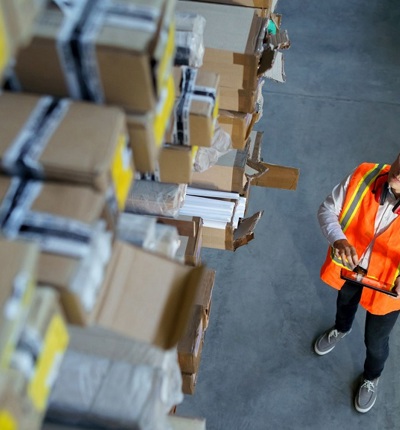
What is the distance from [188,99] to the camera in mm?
1797

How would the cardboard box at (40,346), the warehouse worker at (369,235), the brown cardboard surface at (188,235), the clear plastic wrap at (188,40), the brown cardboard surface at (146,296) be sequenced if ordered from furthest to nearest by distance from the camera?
the brown cardboard surface at (188,235) → the warehouse worker at (369,235) → the clear plastic wrap at (188,40) → the brown cardboard surface at (146,296) → the cardboard box at (40,346)

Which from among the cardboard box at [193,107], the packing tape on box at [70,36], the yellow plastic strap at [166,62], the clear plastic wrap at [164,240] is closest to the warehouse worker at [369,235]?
the cardboard box at [193,107]

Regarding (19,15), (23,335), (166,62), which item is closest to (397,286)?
(166,62)

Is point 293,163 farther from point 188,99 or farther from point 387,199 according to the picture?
point 188,99

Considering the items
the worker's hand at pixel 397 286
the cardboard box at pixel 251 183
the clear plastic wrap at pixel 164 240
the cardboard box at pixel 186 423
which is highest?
the clear plastic wrap at pixel 164 240

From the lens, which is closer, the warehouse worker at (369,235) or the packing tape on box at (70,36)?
the packing tape on box at (70,36)

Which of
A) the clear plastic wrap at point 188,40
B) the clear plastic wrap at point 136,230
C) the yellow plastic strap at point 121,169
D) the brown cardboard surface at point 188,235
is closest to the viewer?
the yellow plastic strap at point 121,169

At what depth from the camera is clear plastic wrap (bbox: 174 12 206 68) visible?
6.24 ft

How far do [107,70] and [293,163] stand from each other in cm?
334

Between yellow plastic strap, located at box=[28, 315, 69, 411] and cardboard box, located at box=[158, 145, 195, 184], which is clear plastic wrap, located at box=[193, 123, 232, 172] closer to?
cardboard box, located at box=[158, 145, 195, 184]

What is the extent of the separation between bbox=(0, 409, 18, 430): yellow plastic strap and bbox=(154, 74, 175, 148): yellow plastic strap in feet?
2.61

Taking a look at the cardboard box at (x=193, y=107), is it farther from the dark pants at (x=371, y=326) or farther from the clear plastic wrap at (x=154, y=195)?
the dark pants at (x=371, y=326)

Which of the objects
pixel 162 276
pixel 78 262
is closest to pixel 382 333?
pixel 162 276

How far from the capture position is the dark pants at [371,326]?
275 centimetres
